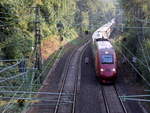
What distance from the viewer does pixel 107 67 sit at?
21.5 metres

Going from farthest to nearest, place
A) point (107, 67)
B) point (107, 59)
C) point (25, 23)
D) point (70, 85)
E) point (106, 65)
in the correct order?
point (25, 23) → point (70, 85) → point (107, 59) → point (106, 65) → point (107, 67)

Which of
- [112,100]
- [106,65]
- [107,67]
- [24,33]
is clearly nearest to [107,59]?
[106,65]

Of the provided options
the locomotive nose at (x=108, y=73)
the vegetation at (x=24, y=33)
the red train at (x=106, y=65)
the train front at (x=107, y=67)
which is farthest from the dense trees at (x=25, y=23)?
the locomotive nose at (x=108, y=73)

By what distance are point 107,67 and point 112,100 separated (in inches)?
136

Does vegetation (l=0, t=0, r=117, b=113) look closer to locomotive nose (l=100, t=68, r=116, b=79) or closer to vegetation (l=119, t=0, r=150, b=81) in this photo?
vegetation (l=119, t=0, r=150, b=81)

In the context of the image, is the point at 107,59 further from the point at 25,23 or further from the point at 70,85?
the point at 25,23

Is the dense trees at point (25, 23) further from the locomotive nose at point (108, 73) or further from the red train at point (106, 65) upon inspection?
the locomotive nose at point (108, 73)

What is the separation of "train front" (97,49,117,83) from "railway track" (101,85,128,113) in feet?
2.49

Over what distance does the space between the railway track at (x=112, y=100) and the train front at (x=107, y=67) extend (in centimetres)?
76

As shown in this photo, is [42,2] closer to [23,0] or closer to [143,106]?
[23,0]

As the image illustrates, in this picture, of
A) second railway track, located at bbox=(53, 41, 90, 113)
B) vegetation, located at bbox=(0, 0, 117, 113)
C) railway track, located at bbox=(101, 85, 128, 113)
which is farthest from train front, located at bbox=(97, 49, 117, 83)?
vegetation, located at bbox=(0, 0, 117, 113)

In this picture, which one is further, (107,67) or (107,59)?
(107,59)

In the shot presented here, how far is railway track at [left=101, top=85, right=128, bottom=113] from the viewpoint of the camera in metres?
17.0

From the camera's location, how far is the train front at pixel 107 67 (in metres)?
21.3
